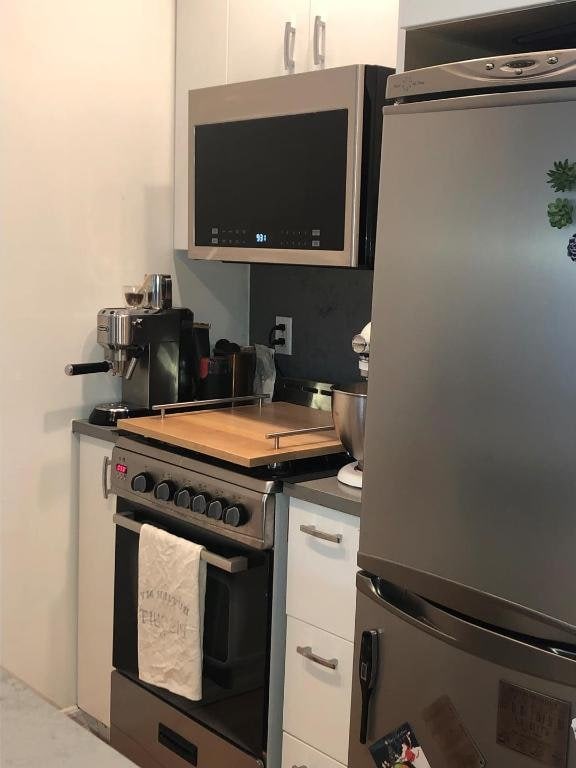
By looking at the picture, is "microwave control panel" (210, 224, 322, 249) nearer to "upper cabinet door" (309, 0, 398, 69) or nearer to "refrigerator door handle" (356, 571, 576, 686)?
"upper cabinet door" (309, 0, 398, 69)

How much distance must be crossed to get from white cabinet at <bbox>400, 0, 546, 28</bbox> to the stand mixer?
23.9 inches

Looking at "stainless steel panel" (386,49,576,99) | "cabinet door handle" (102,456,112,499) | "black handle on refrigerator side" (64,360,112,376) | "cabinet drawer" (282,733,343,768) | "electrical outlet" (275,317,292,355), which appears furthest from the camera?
"electrical outlet" (275,317,292,355)

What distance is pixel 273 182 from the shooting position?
2.28 metres

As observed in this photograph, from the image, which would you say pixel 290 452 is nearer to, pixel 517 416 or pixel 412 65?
pixel 517 416

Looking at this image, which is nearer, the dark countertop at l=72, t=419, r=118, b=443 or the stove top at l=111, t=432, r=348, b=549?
the stove top at l=111, t=432, r=348, b=549

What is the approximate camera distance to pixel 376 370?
1673 mm

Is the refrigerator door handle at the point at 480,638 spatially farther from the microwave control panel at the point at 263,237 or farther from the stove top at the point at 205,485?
the microwave control panel at the point at 263,237

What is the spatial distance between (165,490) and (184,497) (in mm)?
75

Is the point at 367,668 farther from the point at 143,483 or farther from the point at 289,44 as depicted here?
the point at 289,44

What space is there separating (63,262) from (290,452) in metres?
0.93

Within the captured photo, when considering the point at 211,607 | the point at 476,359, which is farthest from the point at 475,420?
the point at 211,607

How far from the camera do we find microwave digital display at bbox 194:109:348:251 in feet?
6.99

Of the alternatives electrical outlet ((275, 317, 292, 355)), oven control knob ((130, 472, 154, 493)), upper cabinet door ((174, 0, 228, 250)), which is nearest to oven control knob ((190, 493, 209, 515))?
oven control knob ((130, 472, 154, 493))

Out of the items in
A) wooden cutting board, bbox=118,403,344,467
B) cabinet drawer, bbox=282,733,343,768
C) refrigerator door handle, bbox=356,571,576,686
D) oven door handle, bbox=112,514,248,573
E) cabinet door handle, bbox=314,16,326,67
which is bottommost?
cabinet drawer, bbox=282,733,343,768
